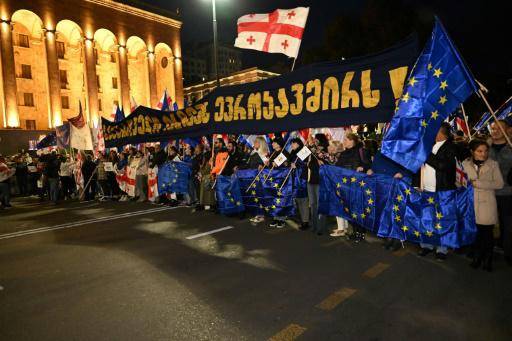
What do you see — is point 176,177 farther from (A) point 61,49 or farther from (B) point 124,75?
(A) point 61,49

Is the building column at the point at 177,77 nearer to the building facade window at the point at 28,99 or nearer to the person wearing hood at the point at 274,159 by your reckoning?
the building facade window at the point at 28,99

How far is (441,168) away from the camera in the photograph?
5.14 metres

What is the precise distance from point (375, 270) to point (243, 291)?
1.79 meters

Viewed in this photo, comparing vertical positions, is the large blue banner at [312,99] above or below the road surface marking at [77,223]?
above

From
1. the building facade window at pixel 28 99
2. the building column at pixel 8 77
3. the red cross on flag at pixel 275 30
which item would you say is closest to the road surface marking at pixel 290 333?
the red cross on flag at pixel 275 30

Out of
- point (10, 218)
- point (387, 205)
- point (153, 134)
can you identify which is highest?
point (153, 134)

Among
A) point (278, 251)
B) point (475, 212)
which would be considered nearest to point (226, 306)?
point (278, 251)

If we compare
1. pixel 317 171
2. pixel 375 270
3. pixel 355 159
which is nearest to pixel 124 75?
pixel 317 171

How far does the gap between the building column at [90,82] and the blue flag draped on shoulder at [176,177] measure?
1410 inches

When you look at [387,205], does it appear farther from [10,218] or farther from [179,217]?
[10,218]

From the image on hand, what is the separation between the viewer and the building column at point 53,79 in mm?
39719

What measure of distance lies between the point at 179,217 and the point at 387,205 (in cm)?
532

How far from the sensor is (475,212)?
4695 mm

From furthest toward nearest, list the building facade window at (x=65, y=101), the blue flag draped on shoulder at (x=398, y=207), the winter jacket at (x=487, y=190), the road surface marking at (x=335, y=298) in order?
the building facade window at (x=65, y=101) < the blue flag draped on shoulder at (x=398, y=207) < the winter jacket at (x=487, y=190) < the road surface marking at (x=335, y=298)
